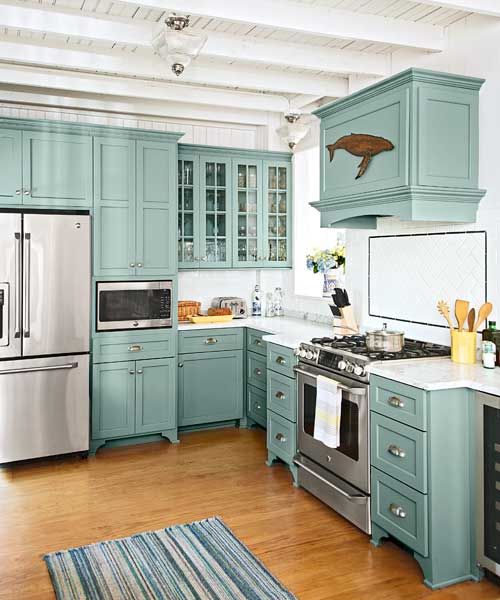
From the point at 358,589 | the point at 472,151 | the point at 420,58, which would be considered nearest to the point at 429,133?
the point at 472,151

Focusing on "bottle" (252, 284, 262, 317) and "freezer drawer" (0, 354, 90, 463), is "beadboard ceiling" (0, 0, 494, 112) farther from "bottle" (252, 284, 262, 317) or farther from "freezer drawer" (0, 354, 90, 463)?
"freezer drawer" (0, 354, 90, 463)

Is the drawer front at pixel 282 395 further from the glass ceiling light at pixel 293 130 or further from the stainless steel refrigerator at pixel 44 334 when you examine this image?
the glass ceiling light at pixel 293 130

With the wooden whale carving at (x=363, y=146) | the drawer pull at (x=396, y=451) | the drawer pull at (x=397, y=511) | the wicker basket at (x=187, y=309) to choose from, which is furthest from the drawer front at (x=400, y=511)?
the wicker basket at (x=187, y=309)

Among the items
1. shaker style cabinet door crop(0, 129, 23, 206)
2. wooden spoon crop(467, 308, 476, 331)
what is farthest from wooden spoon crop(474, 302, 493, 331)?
shaker style cabinet door crop(0, 129, 23, 206)

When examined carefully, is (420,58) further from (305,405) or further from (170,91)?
(305,405)

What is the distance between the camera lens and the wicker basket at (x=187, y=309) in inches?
205

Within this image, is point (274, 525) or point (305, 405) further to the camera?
point (305, 405)

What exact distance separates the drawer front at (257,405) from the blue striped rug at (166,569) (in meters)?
1.66

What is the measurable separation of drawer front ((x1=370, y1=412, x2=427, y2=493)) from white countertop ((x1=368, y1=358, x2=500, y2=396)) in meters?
0.23

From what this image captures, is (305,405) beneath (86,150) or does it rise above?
beneath

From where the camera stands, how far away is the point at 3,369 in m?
4.04

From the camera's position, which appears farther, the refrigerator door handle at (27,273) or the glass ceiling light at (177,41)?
the refrigerator door handle at (27,273)

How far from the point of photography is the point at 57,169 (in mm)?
4211

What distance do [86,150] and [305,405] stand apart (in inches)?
94.9
